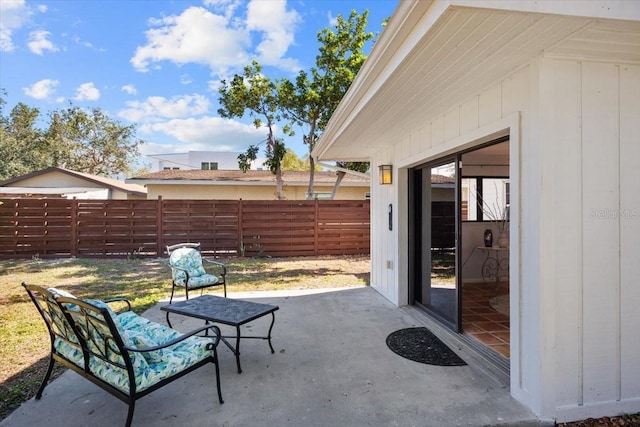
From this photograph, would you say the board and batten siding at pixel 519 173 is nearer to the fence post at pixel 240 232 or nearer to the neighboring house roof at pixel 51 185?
the fence post at pixel 240 232

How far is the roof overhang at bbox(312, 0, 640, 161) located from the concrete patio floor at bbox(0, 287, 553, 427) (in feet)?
7.94

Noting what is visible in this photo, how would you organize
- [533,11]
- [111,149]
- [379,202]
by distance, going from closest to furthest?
[533,11] → [379,202] → [111,149]

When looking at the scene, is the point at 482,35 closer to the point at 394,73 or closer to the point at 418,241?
the point at 394,73

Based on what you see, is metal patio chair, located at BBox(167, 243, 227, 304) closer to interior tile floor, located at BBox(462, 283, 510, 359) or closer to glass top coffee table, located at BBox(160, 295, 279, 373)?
glass top coffee table, located at BBox(160, 295, 279, 373)

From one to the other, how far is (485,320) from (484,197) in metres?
2.81

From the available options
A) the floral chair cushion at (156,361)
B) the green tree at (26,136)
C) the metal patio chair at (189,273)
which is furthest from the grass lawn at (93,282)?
the green tree at (26,136)

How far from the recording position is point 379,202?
6.09m

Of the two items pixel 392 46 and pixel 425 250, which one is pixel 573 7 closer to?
pixel 392 46

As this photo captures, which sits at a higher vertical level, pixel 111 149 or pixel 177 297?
pixel 111 149

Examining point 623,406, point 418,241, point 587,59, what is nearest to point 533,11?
point 587,59

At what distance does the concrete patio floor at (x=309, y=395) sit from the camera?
2369mm

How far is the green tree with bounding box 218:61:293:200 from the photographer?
37.6 ft

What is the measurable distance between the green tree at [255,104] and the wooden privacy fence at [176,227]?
2.10 meters

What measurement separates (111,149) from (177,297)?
23453 millimetres
